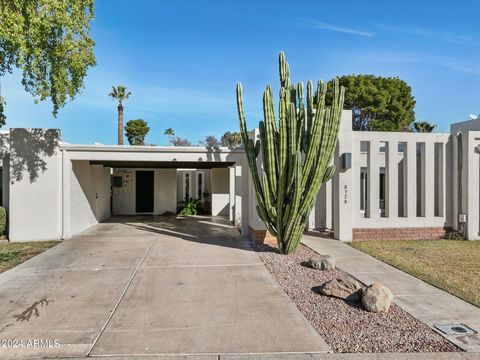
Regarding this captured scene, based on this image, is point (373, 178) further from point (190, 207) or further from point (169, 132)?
point (169, 132)

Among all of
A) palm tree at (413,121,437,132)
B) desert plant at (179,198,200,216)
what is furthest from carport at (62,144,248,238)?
palm tree at (413,121,437,132)

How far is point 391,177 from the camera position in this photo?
10.7 metres

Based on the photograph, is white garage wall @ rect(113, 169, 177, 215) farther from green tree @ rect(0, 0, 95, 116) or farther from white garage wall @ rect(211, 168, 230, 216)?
green tree @ rect(0, 0, 95, 116)

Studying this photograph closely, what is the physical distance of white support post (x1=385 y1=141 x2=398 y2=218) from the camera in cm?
1066

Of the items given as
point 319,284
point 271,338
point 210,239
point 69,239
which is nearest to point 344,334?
point 271,338

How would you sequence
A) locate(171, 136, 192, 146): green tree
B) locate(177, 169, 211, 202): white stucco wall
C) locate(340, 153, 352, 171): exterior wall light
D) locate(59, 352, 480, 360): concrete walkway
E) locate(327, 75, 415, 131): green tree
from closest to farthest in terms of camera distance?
locate(59, 352, 480, 360): concrete walkway, locate(340, 153, 352, 171): exterior wall light, locate(177, 169, 211, 202): white stucco wall, locate(327, 75, 415, 131): green tree, locate(171, 136, 192, 146): green tree

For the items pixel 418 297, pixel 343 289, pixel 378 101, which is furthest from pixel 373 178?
pixel 378 101

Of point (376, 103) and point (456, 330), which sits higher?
point (376, 103)

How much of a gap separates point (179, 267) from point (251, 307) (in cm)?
267

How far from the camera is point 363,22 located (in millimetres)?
11805

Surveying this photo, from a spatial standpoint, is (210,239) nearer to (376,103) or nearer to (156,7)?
(156,7)

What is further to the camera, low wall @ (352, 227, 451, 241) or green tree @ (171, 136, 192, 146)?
green tree @ (171, 136, 192, 146)

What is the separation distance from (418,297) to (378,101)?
28511mm

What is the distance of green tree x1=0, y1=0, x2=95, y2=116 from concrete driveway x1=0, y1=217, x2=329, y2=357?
4.58 meters
